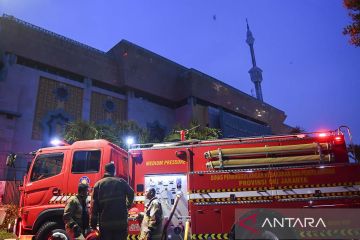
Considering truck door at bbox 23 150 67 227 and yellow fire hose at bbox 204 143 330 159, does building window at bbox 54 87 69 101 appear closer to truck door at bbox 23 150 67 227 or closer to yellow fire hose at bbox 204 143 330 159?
truck door at bbox 23 150 67 227

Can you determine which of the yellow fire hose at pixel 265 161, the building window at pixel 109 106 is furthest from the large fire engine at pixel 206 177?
the building window at pixel 109 106

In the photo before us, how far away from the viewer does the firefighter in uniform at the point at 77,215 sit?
7.72 metres

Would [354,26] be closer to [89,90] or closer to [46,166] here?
[46,166]

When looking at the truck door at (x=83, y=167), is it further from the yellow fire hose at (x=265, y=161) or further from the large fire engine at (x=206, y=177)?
the yellow fire hose at (x=265, y=161)

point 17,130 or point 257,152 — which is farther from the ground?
point 17,130

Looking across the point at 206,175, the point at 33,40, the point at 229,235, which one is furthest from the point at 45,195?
the point at 33,40

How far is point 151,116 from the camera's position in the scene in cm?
4638

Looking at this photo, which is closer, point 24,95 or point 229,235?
point 229,235

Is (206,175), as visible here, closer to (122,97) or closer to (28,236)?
(28,236)

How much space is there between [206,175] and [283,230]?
245 cm

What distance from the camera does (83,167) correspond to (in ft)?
32.6

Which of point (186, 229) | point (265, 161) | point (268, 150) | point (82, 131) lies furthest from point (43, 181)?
point (82, 131)

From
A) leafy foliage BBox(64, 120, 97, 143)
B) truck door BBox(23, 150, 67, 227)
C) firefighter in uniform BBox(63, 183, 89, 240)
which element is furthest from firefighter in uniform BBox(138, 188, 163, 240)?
leafy foliage BBox(64, 120, 97, 143)

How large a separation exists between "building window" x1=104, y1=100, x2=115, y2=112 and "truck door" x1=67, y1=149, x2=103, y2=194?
1244 inches
